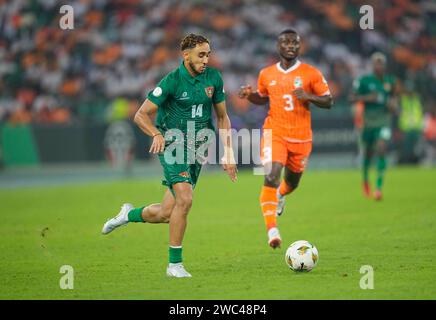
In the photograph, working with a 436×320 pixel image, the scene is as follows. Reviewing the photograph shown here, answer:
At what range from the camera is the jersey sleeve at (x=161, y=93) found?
934 centimetres

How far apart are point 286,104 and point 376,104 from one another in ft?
22.7

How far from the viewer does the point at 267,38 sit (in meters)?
30.5

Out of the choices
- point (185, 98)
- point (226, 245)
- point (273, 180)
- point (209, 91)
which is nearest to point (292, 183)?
point (273, 180)

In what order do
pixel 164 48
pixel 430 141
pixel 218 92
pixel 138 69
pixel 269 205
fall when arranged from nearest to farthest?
pixel 218 92
pixel 269 205
pixel 430 141
pixel 138 69
pixel 164 48

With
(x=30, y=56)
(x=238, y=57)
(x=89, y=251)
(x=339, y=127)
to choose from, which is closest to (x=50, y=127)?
(x=30, y=56)

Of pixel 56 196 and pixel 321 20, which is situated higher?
pixel 321 20

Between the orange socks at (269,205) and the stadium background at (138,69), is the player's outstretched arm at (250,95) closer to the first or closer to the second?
the orange socks at (269,205)

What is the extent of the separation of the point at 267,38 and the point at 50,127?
7.91m

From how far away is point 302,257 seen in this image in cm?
942

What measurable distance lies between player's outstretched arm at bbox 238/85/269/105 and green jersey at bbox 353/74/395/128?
6.46 meters

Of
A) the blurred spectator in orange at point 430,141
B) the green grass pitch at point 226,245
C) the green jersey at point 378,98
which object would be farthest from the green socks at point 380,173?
the blurred spectator in orange at point 430,141

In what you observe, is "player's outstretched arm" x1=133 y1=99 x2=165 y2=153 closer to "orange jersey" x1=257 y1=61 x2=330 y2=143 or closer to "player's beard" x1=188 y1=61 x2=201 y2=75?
"player's beard" x1=188 y1=61 x2=201 y2=75

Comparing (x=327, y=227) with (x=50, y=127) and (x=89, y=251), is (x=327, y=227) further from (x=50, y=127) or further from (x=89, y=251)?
(x=50, y=127)

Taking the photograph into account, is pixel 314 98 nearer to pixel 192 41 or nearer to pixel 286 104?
pixel 286 104
